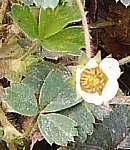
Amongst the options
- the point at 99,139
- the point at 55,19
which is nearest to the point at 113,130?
the point at 99,139

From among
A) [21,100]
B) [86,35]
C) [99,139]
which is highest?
[86,35]

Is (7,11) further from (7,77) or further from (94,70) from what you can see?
(94,70)

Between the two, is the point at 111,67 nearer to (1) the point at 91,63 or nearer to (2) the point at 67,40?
(1) the point at 91,63

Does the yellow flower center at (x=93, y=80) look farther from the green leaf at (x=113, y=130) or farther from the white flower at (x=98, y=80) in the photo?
the green leaf at (x=113, y=130)

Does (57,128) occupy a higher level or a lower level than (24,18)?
lower

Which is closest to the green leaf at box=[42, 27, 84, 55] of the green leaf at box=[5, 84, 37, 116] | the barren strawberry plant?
the barren strawberry plant

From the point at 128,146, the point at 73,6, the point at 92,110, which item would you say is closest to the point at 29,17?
the point at 73,6

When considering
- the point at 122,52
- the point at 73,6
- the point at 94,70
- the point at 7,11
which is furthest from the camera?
the point at 122,52

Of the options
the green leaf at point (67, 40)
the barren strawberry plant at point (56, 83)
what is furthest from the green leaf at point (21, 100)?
the green leaf at point (67, 40)
